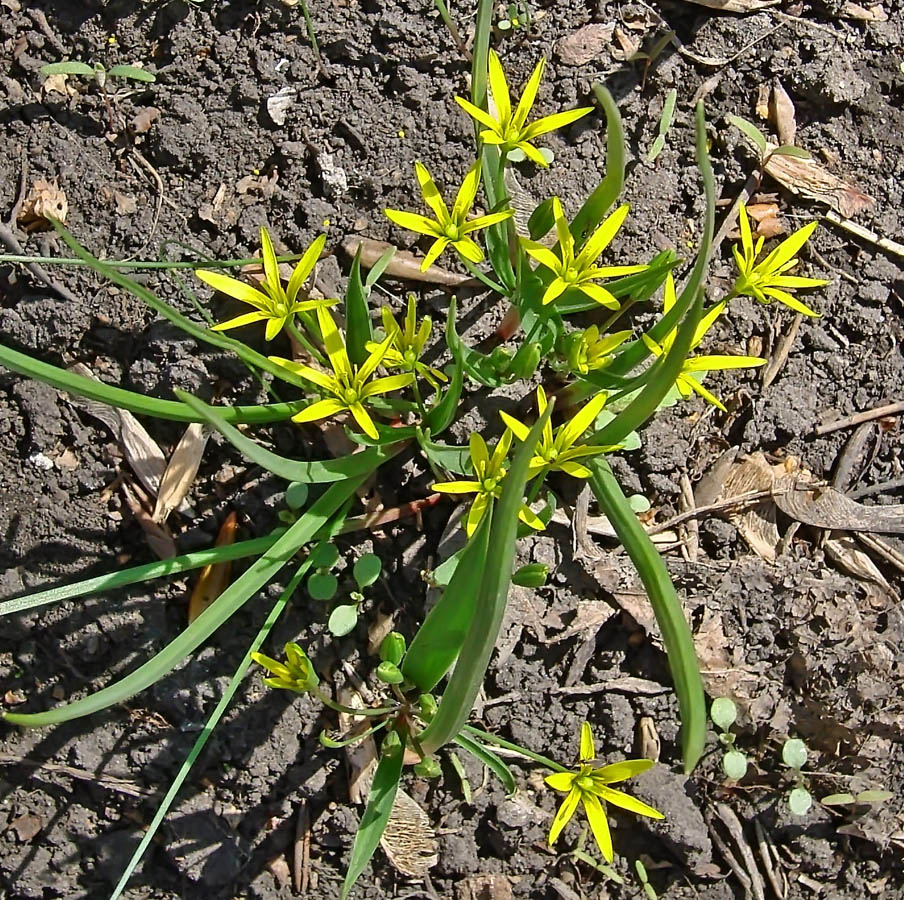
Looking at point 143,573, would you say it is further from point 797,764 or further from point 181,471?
point 797,764

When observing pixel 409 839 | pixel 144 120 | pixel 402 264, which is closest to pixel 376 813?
pixel 409 839

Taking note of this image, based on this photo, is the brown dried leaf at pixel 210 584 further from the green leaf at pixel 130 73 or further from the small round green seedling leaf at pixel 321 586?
the green leaf at pixel 130 73

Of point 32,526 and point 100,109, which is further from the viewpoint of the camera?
point 100,109

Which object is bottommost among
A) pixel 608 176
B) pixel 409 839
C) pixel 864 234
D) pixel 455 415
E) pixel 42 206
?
pixel 409 839

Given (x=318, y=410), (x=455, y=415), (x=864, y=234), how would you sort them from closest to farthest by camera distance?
(x=318, y=410), (x=455, y=415), (x=864, y=234)

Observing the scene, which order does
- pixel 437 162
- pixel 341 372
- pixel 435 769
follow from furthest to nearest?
pixel 437 162 < pixel 435 769 < pixel 341 372

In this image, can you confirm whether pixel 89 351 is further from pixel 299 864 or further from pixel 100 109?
pixel 299 864

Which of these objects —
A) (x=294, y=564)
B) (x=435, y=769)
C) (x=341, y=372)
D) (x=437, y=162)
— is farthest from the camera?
(x=437, y=162)

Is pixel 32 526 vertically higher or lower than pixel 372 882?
higher

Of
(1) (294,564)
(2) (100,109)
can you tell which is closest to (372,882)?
(1) (294,564)
